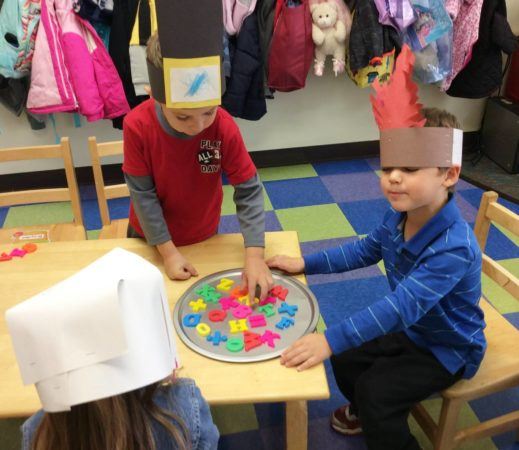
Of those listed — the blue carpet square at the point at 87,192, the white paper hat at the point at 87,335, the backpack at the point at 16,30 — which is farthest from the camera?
the blue carpet square at the point at 87,192

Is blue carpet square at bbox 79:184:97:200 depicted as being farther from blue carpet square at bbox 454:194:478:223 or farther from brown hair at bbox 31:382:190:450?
brown hair at bbox 31:382:190:450

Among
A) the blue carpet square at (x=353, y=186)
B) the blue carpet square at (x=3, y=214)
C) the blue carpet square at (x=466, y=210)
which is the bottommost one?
the blue carpet square at (x=3, y=214)

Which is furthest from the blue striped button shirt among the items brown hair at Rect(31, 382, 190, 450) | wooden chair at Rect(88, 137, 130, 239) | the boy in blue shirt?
wooden chair at Rect(88, 137, 130, 239)

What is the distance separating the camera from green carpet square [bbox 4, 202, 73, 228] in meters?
2.82

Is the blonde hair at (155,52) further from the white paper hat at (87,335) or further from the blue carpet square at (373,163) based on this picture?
the blue carpet square at (373,163)

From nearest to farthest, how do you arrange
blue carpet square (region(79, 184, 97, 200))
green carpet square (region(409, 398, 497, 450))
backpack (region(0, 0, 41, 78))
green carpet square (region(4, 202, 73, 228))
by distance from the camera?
green carpet square (region(409, 398, 497, 450)) < backpack (region(0, 0, 41, 78)) < green carpet square (region(4, 202, 73, 228)) < blue carpet square (region(79, 184, 97, 200))

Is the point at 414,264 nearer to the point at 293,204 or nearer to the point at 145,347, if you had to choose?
the point at 145,347

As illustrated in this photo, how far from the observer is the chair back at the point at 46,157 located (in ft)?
5.88

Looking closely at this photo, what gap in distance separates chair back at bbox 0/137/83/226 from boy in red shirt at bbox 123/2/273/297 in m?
0.57

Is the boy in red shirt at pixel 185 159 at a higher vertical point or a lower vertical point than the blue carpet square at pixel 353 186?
higher

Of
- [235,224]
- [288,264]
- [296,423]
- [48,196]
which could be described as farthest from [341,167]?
[296,423]

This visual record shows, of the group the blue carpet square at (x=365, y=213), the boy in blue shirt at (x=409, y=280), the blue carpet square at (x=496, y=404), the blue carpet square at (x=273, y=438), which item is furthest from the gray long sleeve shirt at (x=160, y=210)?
the blue carpet square at (x=365, y=213)

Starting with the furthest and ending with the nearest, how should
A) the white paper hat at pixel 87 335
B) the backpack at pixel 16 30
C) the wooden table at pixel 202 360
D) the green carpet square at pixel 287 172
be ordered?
the green carpet square at pixel 287 172
the backpack at pixel 16 30
the wooden table at pixel 202 360
the white paper hat at pixel 87 335

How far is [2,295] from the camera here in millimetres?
1154
